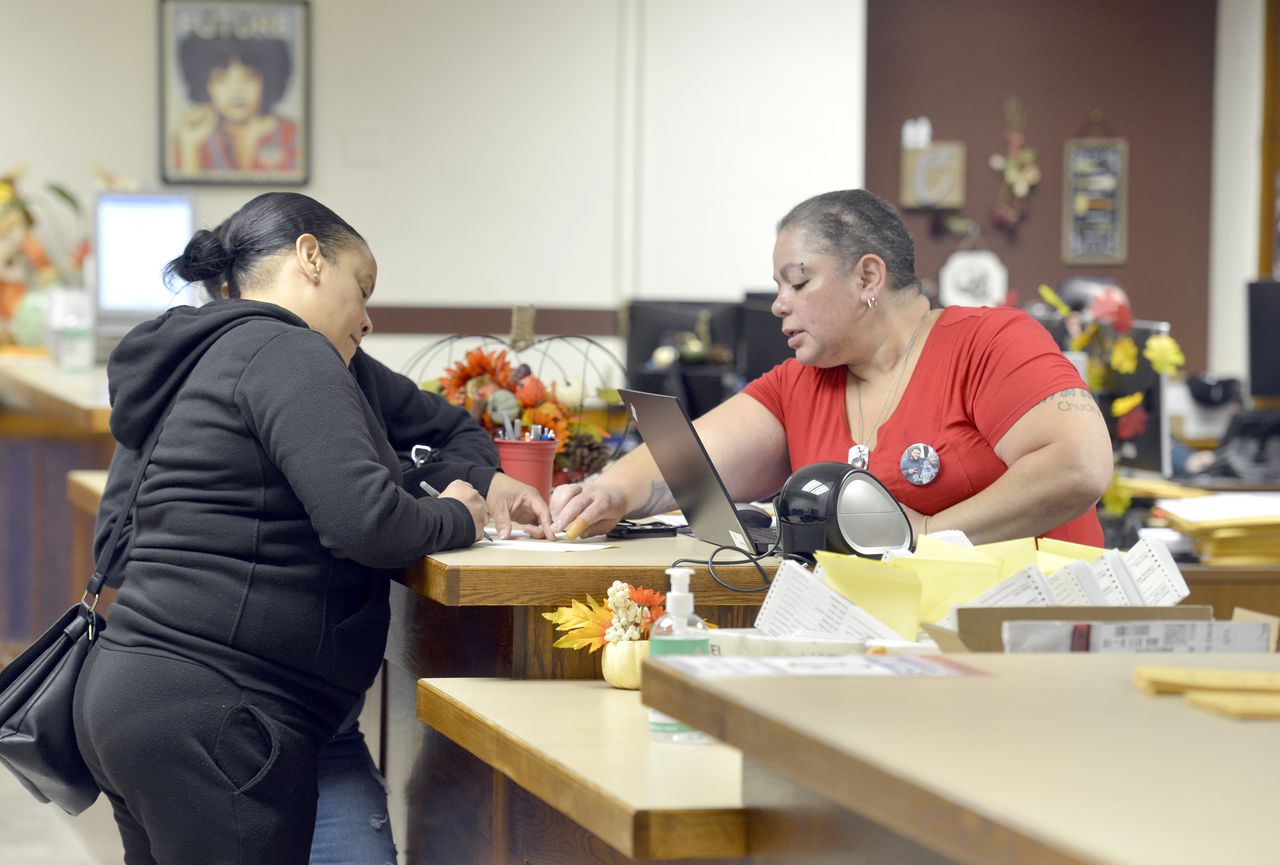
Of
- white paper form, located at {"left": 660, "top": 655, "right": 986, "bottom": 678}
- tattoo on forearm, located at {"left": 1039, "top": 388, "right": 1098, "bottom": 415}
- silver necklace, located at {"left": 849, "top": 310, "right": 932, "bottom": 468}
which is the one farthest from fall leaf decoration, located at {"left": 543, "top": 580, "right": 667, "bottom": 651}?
tattoo on forearm, located at {"left": 1039, "top": 388, "right": 1098, "bottom": 415}

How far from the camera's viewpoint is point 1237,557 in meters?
3.24

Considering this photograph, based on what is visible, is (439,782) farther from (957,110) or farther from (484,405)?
(957,110)

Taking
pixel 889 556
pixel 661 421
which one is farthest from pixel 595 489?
pixel 889 556

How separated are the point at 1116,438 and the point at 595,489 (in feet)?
6.83

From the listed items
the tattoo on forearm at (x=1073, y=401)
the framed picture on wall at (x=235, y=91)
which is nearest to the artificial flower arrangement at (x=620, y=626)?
the tattoo on forearm at (x=1073, y=401)

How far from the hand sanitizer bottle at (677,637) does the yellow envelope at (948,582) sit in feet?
0.78

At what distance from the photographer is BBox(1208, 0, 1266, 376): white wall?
301 inches

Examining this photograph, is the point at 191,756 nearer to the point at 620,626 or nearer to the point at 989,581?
the point at 620,626

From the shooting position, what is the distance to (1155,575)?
1649 mm

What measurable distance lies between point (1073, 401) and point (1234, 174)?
600 cm

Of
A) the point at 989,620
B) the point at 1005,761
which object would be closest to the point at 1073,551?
the point at 989,620

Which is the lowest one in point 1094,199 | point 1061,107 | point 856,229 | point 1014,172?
point 856,229

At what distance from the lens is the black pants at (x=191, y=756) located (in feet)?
6.11

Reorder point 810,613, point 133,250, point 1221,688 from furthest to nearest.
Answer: point 133,250, point 810,613, point 1221,688
